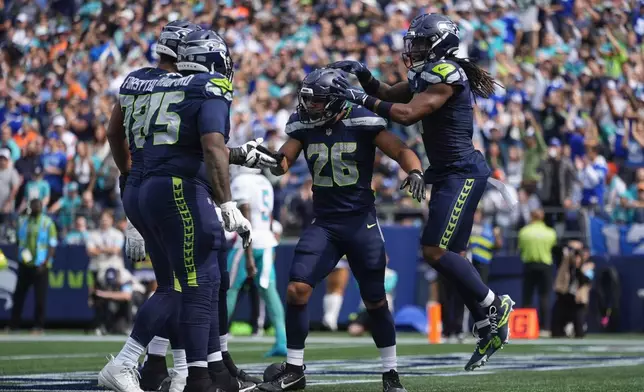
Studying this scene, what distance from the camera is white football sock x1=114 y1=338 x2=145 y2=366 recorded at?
6.83 meters

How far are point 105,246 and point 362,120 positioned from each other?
981 cm

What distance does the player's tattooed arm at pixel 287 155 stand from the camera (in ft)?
25.9

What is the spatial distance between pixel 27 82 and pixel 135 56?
2245mm

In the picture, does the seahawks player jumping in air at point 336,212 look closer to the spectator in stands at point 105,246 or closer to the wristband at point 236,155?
the wristband at point 236,155

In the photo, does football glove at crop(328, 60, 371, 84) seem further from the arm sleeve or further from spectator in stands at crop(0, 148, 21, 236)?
spectator in stands at crop(0, 148, 21, 236)

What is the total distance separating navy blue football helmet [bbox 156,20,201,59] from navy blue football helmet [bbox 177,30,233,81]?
0.54ft

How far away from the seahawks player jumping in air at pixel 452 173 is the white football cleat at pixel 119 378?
238 cm

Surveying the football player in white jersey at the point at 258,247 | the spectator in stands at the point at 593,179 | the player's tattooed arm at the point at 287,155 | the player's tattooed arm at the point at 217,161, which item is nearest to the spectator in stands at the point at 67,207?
the football player in white jersey at the point at 258,247

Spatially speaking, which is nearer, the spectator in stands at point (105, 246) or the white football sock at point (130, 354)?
the white football sock at point (130, 354)

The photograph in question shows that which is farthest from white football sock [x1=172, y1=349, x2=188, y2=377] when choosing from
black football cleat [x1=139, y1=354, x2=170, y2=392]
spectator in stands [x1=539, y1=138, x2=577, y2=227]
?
spectator in stands [x1=539, y1=138, x2=577, y2=227]

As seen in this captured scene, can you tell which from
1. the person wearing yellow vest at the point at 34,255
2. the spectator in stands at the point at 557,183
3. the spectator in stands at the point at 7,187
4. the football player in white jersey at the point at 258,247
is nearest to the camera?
the football player in white jersey at the point at 258,247

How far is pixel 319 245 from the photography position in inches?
308

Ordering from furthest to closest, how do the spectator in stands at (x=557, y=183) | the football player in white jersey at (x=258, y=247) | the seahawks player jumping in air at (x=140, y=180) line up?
the spectator in stands at (x=557, y=183) < the football player in white jersey at (x=258, y=247) < the seahawks player jumping in air at (x=140, y=180)

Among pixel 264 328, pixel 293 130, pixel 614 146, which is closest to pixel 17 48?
pixel 264 328
